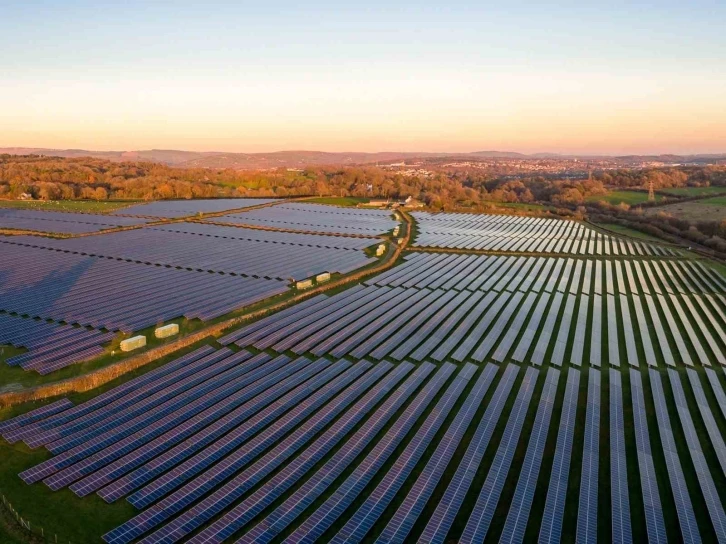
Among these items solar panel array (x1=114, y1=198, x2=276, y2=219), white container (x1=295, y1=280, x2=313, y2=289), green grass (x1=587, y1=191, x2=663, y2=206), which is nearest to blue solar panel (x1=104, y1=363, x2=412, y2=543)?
white container (x1=295, y1=280, x2=313, y2=289)

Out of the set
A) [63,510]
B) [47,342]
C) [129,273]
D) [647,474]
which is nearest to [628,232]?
[647,474]

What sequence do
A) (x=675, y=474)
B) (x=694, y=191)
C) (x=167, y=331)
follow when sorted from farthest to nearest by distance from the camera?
(x=694, y=191)
(x=167, y=331)
(x=675, y=474)

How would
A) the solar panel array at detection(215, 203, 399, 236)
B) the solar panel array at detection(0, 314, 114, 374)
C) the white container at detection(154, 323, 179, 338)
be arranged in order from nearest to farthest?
the solar panel array at detection(0, 314, 114, 374)
the white container at detection(154, 323, 179, 338)
the solar panel array at detection(215, 203, 399, 236)

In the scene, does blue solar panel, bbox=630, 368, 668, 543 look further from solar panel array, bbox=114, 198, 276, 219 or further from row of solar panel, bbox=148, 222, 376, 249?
solar panel array, bbox=114, 198, 276, 219

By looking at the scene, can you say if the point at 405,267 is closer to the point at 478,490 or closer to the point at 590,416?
the point at 590,416

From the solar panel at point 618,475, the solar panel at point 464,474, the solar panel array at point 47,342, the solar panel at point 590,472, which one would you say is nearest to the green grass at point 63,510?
the solar panel array at point 47,342

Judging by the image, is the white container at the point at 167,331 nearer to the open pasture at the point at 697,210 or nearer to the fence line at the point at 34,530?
the fence line at the point at 34,530

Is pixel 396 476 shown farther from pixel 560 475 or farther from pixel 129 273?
pixel 129 273
